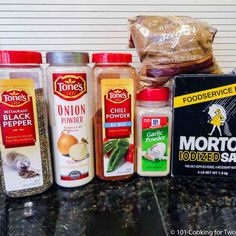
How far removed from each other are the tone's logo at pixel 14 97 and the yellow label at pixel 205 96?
321mm

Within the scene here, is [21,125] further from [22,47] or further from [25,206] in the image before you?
[22,47]

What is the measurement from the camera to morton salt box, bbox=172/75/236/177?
49 cm

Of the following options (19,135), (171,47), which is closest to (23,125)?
(19,135)

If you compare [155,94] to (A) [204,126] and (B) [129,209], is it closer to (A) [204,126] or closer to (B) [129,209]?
(A) [204,126]

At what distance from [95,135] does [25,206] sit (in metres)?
0.21

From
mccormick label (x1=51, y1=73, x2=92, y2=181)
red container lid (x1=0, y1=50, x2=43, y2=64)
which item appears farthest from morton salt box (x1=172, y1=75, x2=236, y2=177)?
red container lid (x1=0, y1=50, x2=43, y2=64)

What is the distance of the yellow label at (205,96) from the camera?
0.49 metres

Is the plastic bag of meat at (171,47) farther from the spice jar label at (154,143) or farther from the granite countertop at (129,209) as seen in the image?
the granite countertop at (129,209)

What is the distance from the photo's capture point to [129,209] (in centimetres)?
44

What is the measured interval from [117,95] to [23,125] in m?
0.21

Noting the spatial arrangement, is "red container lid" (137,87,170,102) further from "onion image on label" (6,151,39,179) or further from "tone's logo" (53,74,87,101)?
"onion image on label" (6,151,39,179)

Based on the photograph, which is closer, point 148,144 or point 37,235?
point 37,235
